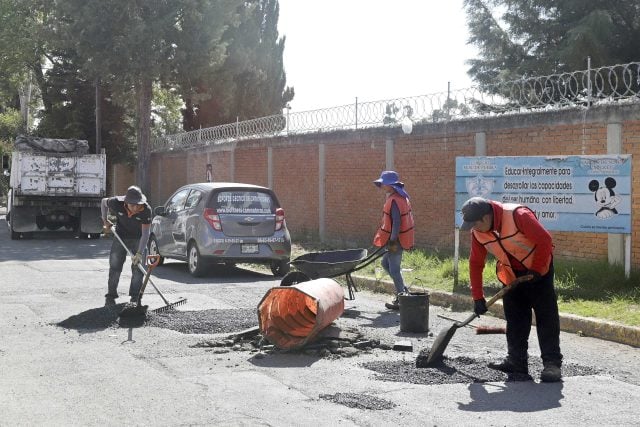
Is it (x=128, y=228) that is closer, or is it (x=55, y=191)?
(x=128, y=228)

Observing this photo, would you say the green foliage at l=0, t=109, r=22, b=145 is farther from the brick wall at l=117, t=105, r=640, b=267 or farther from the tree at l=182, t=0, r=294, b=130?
the brick wall at l=117, t=105, r=640, b=267

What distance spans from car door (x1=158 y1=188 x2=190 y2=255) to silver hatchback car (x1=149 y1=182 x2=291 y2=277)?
0.08 meters

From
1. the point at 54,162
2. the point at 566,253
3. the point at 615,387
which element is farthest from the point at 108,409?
the point at 54,162

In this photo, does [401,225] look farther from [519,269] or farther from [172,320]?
[519,269]

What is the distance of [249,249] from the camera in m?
13.5

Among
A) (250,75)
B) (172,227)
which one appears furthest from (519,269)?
(250,75)

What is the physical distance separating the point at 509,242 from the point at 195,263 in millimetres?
8108

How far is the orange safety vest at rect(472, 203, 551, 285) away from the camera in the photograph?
254 inches

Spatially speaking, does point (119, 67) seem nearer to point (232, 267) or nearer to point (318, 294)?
point (232, 267)

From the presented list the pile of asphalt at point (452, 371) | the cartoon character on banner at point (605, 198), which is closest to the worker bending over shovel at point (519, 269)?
the pile of asphalt at point (452, 371)

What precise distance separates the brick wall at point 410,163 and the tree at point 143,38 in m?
4.21

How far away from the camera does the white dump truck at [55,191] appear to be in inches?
855

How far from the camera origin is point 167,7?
28078 millimetres

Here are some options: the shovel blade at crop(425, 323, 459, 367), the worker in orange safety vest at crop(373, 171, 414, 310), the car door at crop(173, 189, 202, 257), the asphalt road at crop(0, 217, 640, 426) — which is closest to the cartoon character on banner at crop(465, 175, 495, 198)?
the worker in orange safety vest at crop(373, 171, 414, 310)
